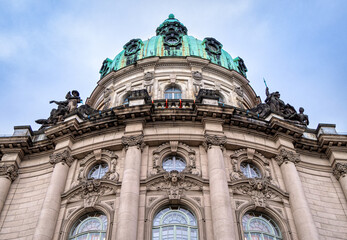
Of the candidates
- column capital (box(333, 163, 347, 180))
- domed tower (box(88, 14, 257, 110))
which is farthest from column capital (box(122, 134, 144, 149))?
column capital (box(333, 163, 347, 180))

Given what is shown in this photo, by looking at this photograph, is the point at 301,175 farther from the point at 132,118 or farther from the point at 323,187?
the point at 132,118

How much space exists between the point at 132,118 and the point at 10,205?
27.4ft

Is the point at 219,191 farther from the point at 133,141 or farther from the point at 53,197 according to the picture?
the point at 53,197

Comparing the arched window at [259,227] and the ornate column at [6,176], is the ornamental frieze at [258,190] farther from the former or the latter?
the ornate column at [6,176]

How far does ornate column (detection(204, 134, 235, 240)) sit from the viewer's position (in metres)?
17.0

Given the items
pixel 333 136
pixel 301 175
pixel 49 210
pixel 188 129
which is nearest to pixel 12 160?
pixel 49 210

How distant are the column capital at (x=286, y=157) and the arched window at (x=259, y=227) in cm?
374

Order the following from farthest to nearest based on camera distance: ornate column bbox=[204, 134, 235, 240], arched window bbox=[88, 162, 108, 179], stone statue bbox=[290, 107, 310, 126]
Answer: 1. stone statue bbox=[290, 107, 310, 126]
2. arched window bbox=[88, 162, 108, 179]
3. ornate column bbox=[204, 134, 235, 240]

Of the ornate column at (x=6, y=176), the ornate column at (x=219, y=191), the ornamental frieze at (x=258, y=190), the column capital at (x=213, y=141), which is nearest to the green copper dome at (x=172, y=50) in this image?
the column capital at (x=213, y=141)

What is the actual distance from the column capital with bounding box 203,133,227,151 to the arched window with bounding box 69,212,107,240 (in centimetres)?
666

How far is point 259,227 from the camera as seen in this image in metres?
19.0

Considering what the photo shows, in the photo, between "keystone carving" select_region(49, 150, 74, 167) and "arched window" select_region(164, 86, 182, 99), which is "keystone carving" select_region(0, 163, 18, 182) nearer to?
"keystone carving" select_region(49, 150, 74, 167)

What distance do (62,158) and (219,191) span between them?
9.17m

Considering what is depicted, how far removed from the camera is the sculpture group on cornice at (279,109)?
83.3 ft
